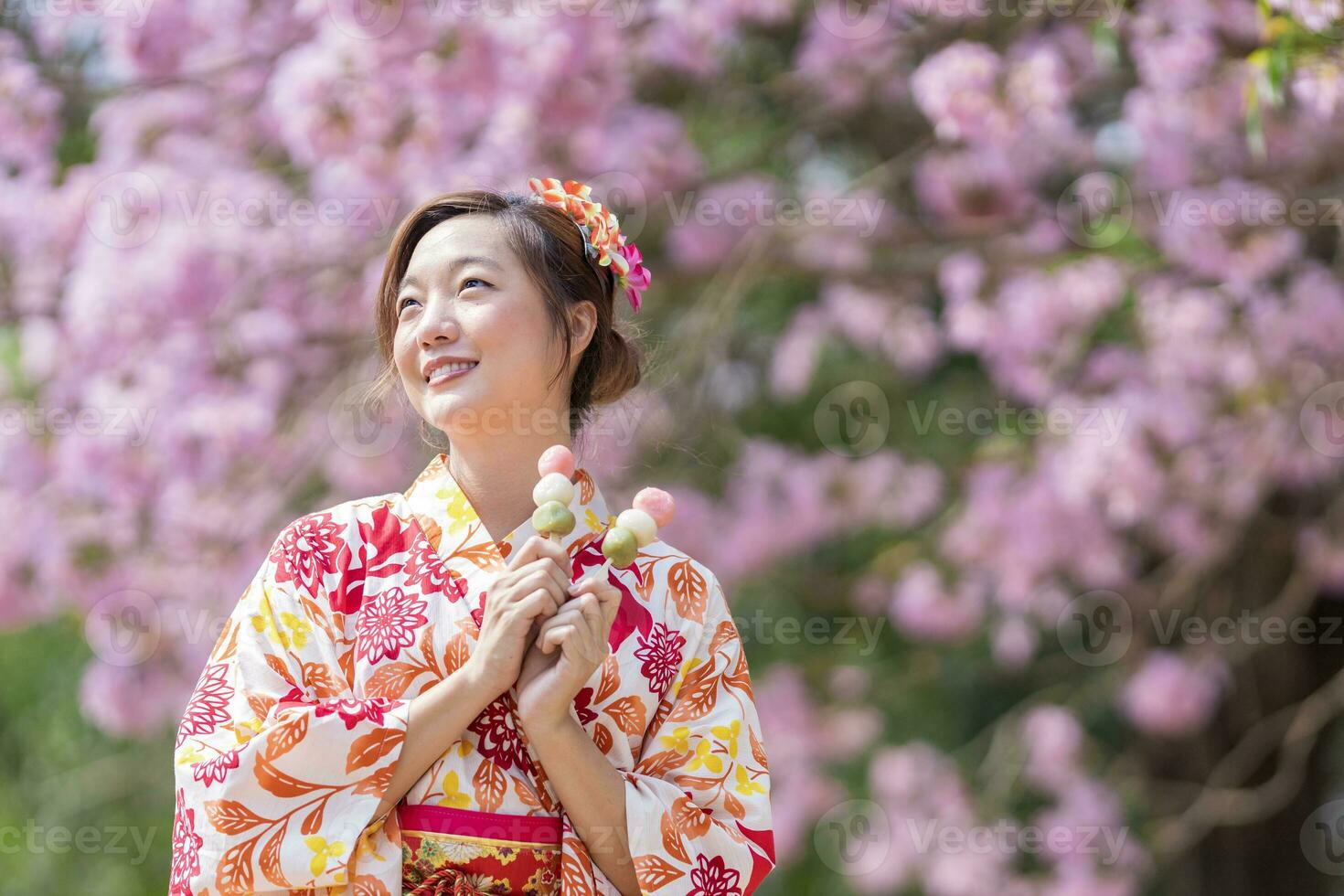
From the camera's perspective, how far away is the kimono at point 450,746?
1.59 m

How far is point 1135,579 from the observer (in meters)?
5.29

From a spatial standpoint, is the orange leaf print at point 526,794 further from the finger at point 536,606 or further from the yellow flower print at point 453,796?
the finger at point 536,606

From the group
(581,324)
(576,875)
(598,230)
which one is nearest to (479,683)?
(576,875)

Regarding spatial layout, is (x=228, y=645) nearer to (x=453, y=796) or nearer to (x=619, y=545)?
(x=453, y=796)

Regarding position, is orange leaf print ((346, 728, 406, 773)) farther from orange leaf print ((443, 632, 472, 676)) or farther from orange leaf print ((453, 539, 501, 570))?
orange leaf print ((453, 539, 501, 570))

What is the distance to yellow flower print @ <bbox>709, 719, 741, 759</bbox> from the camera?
1.75 metres

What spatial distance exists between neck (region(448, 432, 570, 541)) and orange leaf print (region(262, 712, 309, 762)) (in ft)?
0.99

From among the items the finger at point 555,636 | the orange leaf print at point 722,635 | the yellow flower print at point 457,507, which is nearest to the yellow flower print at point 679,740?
the orange leaf print at point 722,635

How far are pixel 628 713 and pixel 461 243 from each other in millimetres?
526

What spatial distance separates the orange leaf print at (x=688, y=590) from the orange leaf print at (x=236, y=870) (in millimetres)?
511

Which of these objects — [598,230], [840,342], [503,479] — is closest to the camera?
[503,479]

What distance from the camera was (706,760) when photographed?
5.71ft

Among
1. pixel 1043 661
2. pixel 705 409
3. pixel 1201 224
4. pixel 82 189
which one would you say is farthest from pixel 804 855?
pixel 82 189

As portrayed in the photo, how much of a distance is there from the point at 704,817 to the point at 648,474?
2.98 meters
